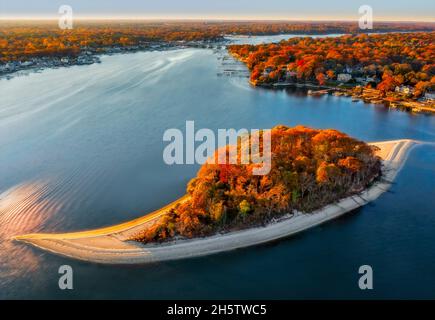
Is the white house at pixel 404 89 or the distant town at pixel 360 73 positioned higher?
the distant town at pixel 360 73

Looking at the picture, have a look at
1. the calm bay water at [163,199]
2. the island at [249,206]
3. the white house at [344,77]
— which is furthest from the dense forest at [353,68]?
the island at [249,206]

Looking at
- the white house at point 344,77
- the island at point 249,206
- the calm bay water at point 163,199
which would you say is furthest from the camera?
the white house at point 344,77

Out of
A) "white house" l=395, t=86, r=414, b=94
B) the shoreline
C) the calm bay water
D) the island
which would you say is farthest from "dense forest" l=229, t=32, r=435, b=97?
the island

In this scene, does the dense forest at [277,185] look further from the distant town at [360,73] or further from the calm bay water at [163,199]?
the distant town at [360,73]

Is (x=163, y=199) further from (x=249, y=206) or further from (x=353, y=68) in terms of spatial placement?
(x=353, y=68)

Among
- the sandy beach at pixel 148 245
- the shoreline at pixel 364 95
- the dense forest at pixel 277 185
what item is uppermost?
the shoreline at pixel 364 95

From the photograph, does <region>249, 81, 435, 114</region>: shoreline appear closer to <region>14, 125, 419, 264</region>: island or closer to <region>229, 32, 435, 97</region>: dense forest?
<region>229, 32, 435, 97</region>: dense forest

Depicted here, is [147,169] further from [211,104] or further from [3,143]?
[211,104]
